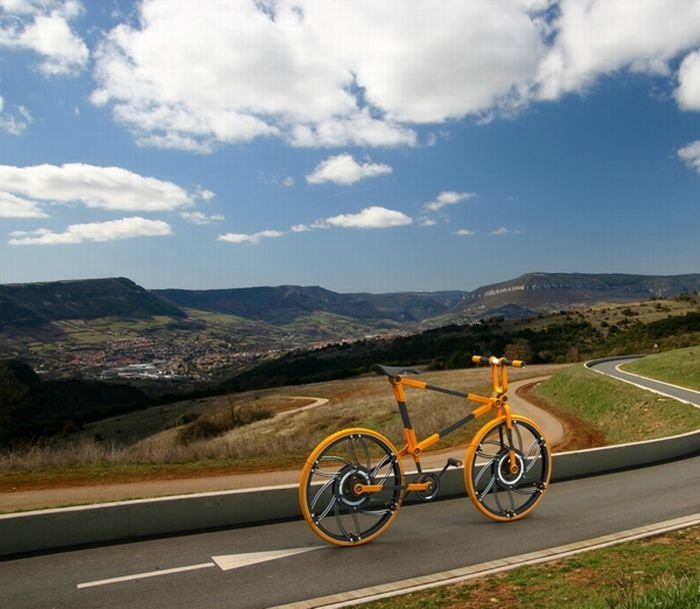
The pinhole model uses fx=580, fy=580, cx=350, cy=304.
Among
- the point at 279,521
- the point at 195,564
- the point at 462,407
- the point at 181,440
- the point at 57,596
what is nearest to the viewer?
the point at 57,596

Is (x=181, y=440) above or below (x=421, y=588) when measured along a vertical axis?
below

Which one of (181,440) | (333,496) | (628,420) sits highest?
(333,496)

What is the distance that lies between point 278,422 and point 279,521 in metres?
35.5

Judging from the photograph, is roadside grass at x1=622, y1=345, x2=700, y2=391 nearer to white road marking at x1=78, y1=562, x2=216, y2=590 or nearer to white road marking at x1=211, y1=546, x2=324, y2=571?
white road marking at x1=211, y1=546, x2=324, y2=571

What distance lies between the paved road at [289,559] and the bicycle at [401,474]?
12.2 inches

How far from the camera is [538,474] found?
8953 millimetres

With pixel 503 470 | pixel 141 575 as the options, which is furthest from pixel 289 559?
pixel 503 470

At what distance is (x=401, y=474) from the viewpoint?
7.42 m

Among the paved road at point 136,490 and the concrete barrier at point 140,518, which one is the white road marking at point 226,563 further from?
the paved road at point 136,490

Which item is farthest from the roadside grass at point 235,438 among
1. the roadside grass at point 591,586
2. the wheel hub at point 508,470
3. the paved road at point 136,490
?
the roadside grass at point 591,586

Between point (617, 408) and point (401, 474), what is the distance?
83.4 feet

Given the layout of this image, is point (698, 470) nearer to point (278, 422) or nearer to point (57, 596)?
point (57, 596)

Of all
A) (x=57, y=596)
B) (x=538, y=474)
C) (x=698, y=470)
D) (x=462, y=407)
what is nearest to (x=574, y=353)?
(x=462, y=407)

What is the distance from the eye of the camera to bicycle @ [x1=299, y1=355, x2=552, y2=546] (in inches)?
279
